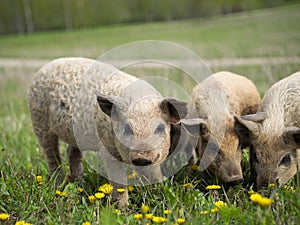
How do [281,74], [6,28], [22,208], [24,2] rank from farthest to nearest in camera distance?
[6,28], [24,2], [281,74], [22,208]

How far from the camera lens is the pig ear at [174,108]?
3.59 m

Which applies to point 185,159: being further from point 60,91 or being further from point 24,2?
point 24,2

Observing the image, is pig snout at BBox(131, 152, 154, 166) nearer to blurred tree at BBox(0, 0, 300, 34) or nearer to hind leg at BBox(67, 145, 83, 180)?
hind leg at BBox(67, 145, 83, 180)

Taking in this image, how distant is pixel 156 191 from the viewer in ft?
12.6

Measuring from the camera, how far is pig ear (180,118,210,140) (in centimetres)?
369

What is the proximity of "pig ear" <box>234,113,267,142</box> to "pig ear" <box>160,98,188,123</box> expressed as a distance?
0.48m

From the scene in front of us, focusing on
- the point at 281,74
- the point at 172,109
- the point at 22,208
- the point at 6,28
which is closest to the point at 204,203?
the point at 172,109

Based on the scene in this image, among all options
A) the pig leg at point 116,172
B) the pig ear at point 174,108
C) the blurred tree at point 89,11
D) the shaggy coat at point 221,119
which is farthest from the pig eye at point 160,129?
the blurred tree at point 89,11

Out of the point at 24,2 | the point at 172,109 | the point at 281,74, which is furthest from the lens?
the point at 24,2

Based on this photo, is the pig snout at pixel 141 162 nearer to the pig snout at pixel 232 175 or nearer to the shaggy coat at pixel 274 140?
the pig snout at pixel 232 175

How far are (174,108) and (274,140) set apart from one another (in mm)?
897

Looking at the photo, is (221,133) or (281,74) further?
(281,74)

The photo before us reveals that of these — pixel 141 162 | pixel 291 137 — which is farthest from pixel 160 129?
pixel 291 137

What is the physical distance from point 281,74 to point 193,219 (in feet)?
15.0
